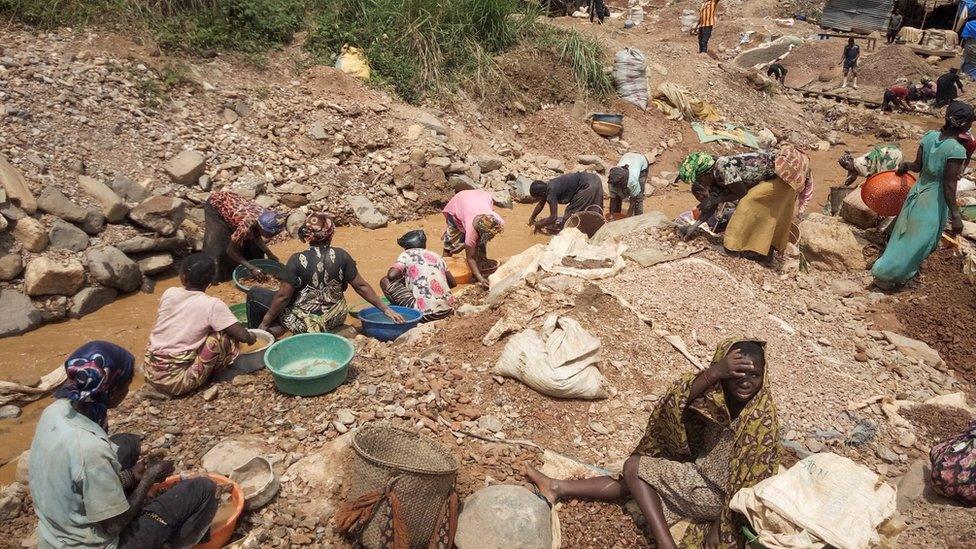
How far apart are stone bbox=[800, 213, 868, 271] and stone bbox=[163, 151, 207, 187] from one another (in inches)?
241

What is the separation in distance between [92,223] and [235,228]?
1.39 meters

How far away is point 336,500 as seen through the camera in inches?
116

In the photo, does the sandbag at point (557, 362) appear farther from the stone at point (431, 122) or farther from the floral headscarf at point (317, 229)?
the stone at point (431, 122)

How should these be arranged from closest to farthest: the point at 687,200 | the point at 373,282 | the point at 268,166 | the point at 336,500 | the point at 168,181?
1. the point at 336,500
2. the point at 373,282
3. the point at 168,181
4. the point at 268,166
5. the point at 687,200

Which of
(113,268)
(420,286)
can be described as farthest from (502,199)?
(113,268)

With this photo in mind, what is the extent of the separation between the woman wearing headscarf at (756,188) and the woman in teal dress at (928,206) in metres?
0.90

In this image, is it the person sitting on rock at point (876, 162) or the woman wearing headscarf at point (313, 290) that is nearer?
the woman wearing headscarf at point (313, 290)

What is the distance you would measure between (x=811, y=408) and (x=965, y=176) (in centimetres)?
679

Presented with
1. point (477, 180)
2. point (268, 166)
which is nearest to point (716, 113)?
point (477, 180)

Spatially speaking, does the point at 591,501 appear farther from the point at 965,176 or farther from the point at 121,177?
the point at 965,176

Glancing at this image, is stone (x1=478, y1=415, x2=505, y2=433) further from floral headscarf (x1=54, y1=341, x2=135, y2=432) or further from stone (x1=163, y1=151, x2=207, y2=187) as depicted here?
stone (x1=163, y1=151, x2=207, y2=187)

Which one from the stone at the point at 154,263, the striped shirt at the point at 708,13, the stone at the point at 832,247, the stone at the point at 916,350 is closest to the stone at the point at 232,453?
the stone at the point at 154,263

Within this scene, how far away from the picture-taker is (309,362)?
3.90 m

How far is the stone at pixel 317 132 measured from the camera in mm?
7844
